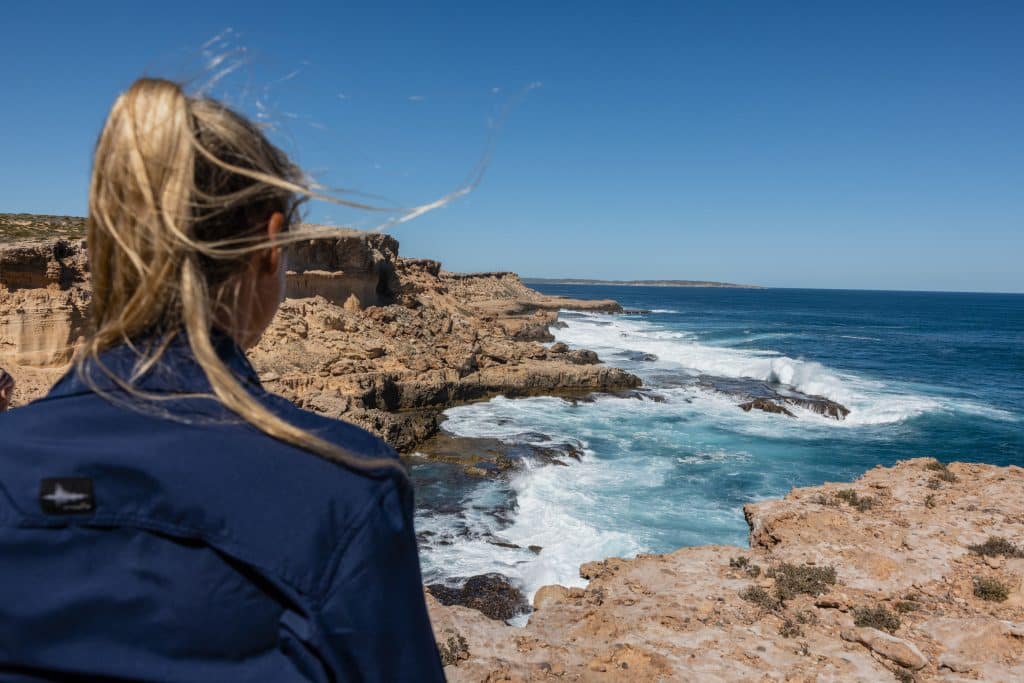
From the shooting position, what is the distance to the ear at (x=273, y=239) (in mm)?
1003

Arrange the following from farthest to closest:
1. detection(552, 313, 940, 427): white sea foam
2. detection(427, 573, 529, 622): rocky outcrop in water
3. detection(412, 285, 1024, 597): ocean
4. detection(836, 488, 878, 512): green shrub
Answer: detection(552, 313, 940, 427): white sea foam, detection(412, 285, 1024, 597): ocean, detection(836, 488, 878, 512): green shrub, detection(427, 573, 529, 622): rocky outcrop in water

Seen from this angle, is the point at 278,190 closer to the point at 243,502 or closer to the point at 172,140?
the point at 172,140

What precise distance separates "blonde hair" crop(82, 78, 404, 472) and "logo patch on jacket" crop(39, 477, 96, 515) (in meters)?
0.13

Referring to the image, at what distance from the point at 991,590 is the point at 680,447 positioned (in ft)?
35.8

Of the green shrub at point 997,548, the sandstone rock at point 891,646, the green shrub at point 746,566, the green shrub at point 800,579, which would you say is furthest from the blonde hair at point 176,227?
the green shrub at point 997,548

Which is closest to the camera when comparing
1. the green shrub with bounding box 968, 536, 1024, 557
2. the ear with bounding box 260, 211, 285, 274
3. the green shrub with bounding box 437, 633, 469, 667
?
the ear with bounding box 260, 211, 285, 274

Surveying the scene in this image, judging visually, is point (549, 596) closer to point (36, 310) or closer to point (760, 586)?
point (760, 586)

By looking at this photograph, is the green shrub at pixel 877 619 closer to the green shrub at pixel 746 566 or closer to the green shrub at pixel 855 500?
the green shrub at pixel 746 566

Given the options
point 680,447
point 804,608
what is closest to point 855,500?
point 804,608

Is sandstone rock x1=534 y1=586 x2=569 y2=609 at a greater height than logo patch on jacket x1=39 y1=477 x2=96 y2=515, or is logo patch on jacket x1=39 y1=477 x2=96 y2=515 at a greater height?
logo patch on jacket x1=39 y1=477 x2=96 y2=515

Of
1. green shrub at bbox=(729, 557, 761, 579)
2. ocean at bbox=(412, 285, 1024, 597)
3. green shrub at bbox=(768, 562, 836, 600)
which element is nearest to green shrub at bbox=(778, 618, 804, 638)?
green shrub at bbox=(768, 562, 836, 600)

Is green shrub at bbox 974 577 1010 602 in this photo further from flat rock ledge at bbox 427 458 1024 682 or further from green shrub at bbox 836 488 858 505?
green shrub at bbox 836 488 858 505

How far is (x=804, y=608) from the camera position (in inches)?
268

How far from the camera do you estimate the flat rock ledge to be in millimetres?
5734
